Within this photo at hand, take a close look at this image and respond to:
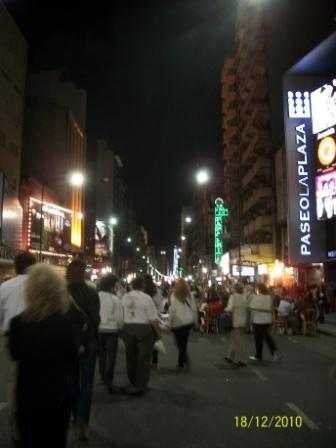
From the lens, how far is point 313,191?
41.4m

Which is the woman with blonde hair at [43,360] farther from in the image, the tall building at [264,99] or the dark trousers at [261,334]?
the tall building at [264,99]

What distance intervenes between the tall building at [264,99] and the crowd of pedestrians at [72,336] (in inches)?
1190

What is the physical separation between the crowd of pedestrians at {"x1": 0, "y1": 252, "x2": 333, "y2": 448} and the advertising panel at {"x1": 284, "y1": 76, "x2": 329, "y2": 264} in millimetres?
26343

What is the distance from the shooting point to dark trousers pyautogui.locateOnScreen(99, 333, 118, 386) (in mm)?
10391

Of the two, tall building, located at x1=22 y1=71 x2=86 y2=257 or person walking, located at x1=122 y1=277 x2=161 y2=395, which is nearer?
person walking, located at x1=122 y1=277 x2=161 y2=395

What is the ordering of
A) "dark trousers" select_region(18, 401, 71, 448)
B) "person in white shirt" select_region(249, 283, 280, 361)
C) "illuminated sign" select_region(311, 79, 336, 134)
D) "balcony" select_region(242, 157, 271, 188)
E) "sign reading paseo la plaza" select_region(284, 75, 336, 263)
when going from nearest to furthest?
"dark trousers" select_region(18, 401, 71, 448) < "person in white shirt" select_region(249, 283, 280, 361) < "illuminated sign" select_region(311, 79, 336, 134) < "sign reading paseo la plaza" select_region(284, 75, 336, 263) < "balcony" select_region(242, 157, 271, 188)

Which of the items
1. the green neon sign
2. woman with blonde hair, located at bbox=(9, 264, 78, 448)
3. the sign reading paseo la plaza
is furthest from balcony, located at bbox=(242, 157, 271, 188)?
woman with blonde hair, located at bbox=(9, 264, 78, 448)

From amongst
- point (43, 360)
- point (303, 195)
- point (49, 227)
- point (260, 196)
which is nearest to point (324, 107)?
point (303, 195)

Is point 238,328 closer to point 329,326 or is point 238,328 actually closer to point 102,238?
point 329,326

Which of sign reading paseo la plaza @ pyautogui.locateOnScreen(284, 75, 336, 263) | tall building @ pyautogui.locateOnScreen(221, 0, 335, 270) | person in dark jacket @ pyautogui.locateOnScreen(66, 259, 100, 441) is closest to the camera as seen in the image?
person in dark jacket @ pyautogui.locateOnScreen(66, 259, 100, 441)

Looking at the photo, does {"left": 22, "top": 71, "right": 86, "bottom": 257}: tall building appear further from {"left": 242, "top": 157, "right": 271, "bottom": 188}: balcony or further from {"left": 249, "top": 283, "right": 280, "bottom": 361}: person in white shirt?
{"left": 249, "top": 283, "right": 280, "bottom": 361}: person in white shirt

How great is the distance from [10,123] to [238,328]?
42872mm

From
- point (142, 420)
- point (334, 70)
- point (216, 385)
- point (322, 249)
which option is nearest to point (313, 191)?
point (322, 249)

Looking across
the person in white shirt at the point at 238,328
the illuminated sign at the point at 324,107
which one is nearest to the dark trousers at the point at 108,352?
the person in white shirt at the point at 238,328
